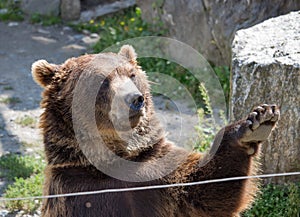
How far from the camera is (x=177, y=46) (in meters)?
8.84

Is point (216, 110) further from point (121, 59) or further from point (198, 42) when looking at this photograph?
point (121, 59)

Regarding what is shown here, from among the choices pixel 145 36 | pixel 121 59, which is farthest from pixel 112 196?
pixel 145 36

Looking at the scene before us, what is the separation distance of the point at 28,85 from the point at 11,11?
298 centimetres

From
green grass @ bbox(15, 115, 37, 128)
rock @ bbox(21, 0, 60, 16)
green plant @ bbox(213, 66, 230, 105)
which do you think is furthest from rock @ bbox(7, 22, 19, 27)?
green plant @ bbox(213, 66, 230, 105)

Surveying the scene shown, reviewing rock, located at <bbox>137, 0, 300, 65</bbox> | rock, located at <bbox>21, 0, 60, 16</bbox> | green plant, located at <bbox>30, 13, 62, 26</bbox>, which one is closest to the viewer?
rock, located at <bbox>137, 0, 300, 65</bbox>

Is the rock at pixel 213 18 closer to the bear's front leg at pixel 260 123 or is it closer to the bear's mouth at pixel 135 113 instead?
the bear's front leg at pixel 260 123

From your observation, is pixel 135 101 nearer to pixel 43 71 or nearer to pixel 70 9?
pixel 43 71

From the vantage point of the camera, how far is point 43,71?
174 inches

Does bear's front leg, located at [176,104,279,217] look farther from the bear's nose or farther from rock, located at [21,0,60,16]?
rock, located at [21,0,60,16]

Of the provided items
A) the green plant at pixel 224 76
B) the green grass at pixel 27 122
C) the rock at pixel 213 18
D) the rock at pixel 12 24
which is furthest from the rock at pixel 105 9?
the green grass at pixel 27 122

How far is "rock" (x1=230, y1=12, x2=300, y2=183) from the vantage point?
518 cm

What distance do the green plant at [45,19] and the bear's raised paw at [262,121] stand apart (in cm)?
773

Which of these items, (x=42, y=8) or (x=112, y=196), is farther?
(x=42, y=8)

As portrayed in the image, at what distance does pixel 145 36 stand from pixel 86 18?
2.02 m
